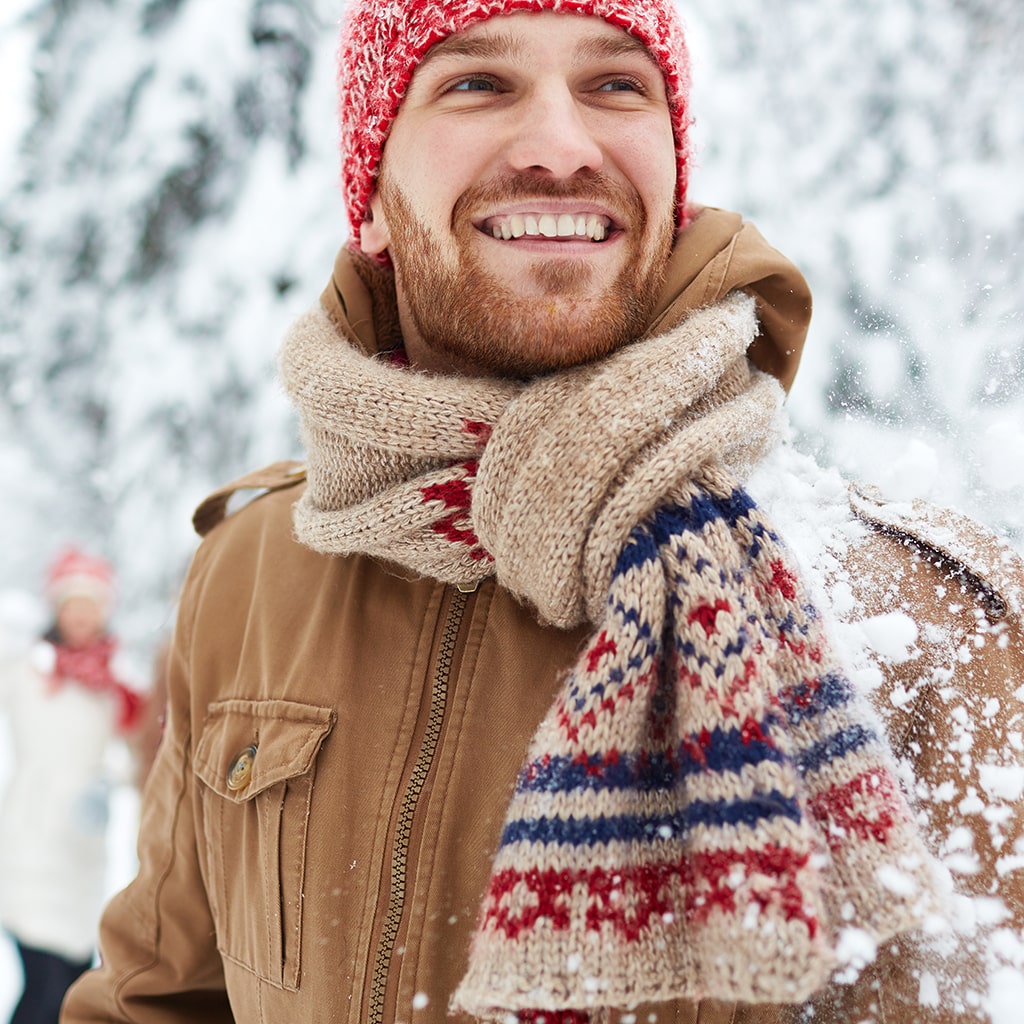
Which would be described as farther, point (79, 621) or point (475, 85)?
point (79, 621)

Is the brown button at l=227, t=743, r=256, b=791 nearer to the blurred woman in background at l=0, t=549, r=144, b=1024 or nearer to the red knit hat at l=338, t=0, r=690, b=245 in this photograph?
the red knit hat at l=338, t=0, r=690, b=245

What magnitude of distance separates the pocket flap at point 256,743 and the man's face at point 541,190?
0.60 meters

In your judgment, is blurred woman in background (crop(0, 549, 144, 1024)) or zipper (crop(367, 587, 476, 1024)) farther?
blurred woman in background (crop(0, 549, 144, 1024))

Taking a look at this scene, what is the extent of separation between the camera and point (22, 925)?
3.72m

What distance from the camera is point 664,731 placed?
109 cm

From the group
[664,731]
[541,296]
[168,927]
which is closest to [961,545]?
[664,731]

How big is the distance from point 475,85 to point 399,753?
40.4 inches

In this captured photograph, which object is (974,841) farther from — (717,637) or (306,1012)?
(306,1012)

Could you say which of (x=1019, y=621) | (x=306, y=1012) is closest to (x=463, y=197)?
(x=1019, y=621)

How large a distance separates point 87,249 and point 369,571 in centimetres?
643

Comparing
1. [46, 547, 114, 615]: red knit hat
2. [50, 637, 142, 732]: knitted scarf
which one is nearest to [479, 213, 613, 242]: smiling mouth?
[50, 637, 142, 732]: knitted scarf

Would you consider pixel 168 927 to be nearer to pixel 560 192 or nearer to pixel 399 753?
pixel 399 753

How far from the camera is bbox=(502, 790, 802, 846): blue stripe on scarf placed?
946mm

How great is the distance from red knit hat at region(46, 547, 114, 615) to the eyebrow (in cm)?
392
